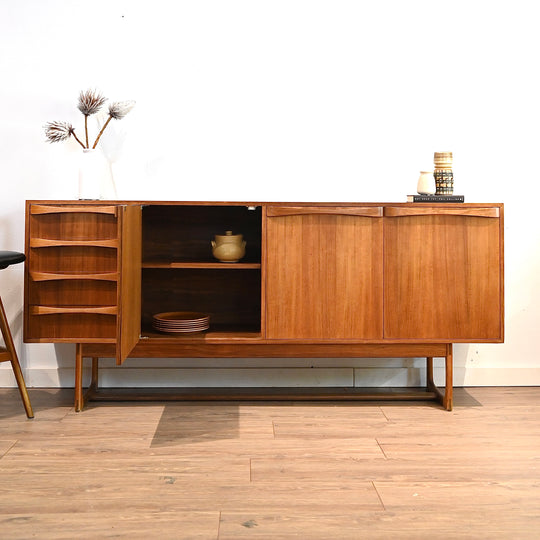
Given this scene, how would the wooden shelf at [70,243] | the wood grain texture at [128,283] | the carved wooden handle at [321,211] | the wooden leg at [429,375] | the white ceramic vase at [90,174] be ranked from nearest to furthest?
the wood grain texture at [128,283] → the wooden shelf at [70,243] → the carved wooden handle at [321,211] → the white ceramic vase at [90,174] → the wooden leg at [429,375]

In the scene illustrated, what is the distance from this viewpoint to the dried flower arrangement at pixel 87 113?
2691 millimetres

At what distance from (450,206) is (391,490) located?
123 cm

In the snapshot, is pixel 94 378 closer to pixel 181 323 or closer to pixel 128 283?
pixel 181 323

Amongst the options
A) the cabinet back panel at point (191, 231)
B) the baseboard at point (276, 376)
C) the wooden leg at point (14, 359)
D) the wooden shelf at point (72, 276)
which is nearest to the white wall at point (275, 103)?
the baseboard at point (276, 376)

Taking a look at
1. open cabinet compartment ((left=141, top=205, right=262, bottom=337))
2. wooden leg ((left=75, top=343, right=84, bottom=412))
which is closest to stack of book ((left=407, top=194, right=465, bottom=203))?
open cabinet compartment ((left=141, top=205, right=262, bottom=337))

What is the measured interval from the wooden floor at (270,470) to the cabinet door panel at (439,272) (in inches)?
15.7

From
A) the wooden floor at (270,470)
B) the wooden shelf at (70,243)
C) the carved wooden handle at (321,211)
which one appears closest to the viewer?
the wooden floor at (270,470)

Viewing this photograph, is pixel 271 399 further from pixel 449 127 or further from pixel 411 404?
pixel 449 127

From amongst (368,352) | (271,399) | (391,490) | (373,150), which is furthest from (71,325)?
(373,150)

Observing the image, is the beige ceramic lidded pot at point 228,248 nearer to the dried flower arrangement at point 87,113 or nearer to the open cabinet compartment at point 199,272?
the open cabinet compartment at point 199,272

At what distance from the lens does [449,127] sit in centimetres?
293

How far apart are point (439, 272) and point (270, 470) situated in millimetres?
1106

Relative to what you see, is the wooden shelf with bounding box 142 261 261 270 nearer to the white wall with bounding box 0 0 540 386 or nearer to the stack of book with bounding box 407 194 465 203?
the white wall with bounding box 0 0 540 386

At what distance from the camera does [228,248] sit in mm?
2623
